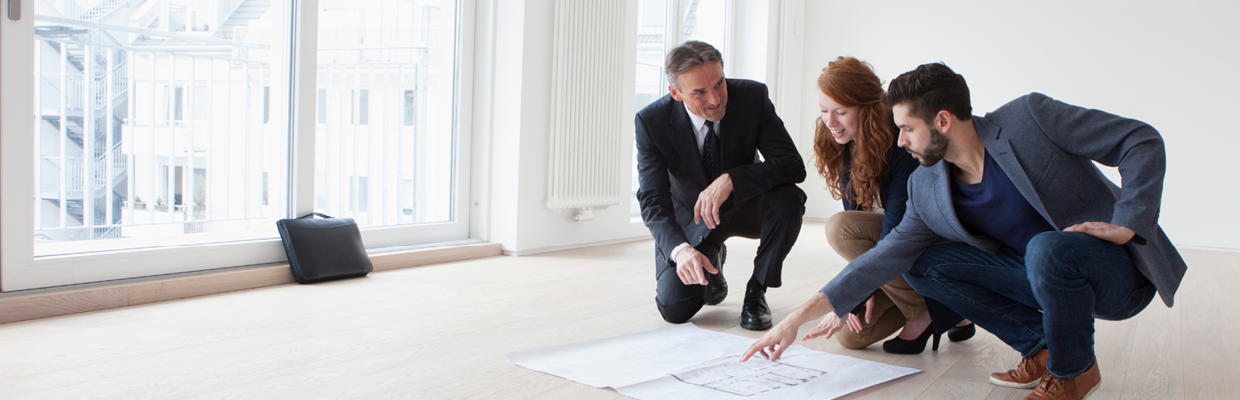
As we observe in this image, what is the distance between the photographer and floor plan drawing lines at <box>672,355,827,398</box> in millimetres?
1498

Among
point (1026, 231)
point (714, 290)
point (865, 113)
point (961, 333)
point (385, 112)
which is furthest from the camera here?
point (385, 112)

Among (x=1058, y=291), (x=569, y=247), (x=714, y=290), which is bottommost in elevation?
(x=569, y=247)

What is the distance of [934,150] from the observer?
149 cm

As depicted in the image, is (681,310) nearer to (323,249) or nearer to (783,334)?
(783,334)

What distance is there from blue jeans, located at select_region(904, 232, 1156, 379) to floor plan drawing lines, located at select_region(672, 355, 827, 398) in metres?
0.37

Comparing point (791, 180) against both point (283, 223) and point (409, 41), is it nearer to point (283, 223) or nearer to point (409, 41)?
point (283, 223)

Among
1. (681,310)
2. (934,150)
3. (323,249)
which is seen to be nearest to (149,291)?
(323,249)

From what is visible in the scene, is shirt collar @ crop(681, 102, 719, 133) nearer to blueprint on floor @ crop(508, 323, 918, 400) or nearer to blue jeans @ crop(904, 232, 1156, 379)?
blueprint on floor @ crop(508, 323, 918, 400)

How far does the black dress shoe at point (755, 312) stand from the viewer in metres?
2.09

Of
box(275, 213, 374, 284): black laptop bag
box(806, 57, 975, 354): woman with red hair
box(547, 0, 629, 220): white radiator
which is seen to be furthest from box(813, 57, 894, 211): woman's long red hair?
box(547, 0, 629, 220): white radiator

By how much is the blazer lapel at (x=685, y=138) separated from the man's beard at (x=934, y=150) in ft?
2.62

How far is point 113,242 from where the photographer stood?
248cm

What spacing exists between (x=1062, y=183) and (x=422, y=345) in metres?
1.37

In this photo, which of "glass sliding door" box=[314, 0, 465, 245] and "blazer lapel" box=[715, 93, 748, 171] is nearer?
"blazer lapel" box=[715, 93, 748, 171]
